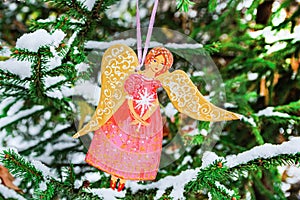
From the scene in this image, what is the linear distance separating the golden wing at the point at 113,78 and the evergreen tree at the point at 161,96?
0.18 ft

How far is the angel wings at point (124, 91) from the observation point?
831 mm

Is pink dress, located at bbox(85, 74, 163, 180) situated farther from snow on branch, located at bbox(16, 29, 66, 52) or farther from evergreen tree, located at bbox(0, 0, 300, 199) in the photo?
snow on branch, located at bbox(16, 29, 66, 52)

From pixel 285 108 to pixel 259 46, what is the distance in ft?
1.16

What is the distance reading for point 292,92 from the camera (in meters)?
1.89

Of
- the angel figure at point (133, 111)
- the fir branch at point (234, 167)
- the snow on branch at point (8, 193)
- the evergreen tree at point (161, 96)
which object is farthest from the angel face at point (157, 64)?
the snow on branch at point (8, 193)

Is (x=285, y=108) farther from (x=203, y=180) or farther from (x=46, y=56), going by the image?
(x=46, y=56)

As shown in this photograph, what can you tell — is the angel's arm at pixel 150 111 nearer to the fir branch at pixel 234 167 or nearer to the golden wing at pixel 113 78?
the golden wing at pixel 113 78

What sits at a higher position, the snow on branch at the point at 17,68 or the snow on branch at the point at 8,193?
the snow on branch at the point at 17,68

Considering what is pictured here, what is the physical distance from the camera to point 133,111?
83cm

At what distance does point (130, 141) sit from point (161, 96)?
2.19ft

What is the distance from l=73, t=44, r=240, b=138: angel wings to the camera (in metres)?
0.83

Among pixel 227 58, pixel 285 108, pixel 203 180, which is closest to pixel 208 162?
pixel 203 180

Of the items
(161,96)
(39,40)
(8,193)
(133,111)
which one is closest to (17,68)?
(39,40)

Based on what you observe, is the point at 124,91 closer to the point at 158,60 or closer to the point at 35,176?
the point at 158,60
